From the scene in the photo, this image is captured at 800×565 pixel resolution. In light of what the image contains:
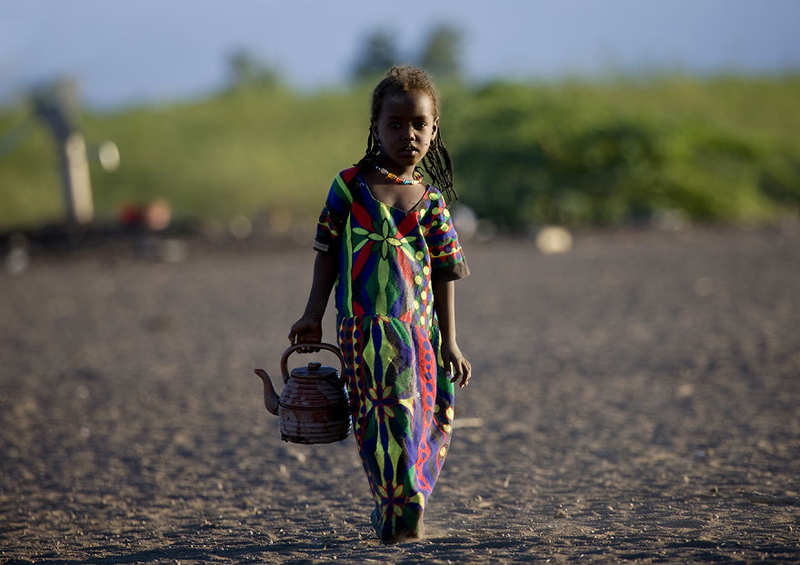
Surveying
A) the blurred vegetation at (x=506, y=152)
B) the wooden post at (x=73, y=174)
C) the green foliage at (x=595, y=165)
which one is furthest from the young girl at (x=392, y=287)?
the wooden post at (x=73, y=174)

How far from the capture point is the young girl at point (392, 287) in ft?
10.1

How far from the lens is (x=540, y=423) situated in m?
5.30

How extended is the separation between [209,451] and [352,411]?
198 cm

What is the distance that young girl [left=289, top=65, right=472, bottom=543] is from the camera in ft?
10.1

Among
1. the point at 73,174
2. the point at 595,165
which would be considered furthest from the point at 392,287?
the point at 73,174

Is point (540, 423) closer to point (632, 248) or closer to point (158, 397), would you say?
point (158, 397)

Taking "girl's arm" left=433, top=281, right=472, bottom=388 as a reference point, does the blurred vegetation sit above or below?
above

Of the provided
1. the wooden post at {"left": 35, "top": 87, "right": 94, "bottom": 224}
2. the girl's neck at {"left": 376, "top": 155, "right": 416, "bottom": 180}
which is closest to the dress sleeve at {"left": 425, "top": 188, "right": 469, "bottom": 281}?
the girl's neck at {"left": 376, "top": 155, "right": 416, "bottom": 180}

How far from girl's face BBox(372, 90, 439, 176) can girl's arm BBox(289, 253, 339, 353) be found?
420mm

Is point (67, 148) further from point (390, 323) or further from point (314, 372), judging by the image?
point (390, 323)

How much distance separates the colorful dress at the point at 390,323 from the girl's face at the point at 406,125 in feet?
0.47

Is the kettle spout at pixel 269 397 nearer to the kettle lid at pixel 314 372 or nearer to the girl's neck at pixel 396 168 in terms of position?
the kettle lid at pixel 314 372

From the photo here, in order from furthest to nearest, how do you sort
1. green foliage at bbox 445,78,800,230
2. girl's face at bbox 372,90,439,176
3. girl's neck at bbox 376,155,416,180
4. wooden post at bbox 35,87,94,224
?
green foliage at bbox 445,78,800,230
wooden post at bbox 35,87,94,224
girl's neck at bbox 376,155,416,180
girl's face at bbox 372,90,439,176

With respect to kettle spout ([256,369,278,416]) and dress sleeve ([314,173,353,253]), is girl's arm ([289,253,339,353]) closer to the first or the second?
dress sleeve ([314,173,353,253])
